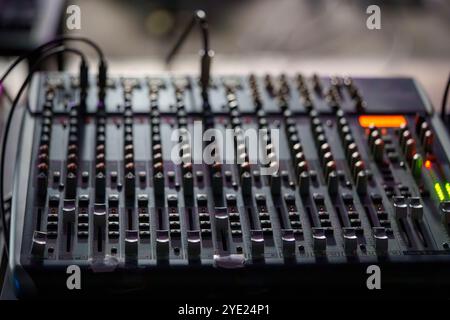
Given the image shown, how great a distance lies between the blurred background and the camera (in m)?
2.38

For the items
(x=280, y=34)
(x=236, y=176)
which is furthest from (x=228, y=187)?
(x=280, y=34)

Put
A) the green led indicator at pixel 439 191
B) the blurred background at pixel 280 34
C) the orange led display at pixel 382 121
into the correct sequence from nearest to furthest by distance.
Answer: the green led indicator at pixel 439 191, the orange led display at pixel 382 121, the blurred background at pixel 280 34

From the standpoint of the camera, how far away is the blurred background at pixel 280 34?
2383 mm

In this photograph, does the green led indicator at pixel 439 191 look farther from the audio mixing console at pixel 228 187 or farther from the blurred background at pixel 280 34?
the blurred background at pixel 280 34

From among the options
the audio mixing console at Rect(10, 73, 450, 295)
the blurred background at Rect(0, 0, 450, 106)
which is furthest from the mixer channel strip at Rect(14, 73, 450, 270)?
the blurred background at Rect(0, 0, 450, 106)

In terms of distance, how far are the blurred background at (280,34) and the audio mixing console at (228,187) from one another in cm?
68

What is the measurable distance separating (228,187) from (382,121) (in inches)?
12.9

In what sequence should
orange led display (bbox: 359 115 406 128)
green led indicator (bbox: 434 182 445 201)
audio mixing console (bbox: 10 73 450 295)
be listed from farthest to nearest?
orange led display (bbox: 359 115 406 128), green led indicator (bbox: 434 182 445 201), audio mixing console (bbox: 10 73 450 295)

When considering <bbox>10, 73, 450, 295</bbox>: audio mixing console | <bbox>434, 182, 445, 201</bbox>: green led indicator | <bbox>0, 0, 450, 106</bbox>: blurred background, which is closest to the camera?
<bbox>10, 73, 450, 295</bbox>: audio mixing console

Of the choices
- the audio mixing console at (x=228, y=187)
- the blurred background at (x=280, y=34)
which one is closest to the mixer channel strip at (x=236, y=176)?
the audio mixing console at (x=228, y=187)

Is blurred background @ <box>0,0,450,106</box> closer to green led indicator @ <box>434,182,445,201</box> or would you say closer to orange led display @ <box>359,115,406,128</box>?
orange led display @ <box>359,115,406,128</box>

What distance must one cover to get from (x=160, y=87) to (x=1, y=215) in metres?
0.37

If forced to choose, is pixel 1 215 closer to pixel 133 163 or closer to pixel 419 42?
pixel 133 163

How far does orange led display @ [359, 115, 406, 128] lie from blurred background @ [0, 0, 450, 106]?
70 cm
